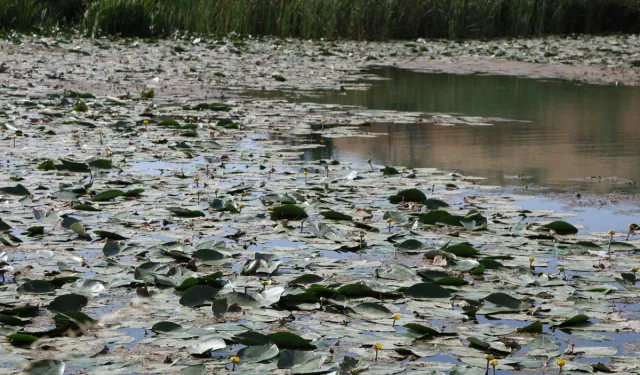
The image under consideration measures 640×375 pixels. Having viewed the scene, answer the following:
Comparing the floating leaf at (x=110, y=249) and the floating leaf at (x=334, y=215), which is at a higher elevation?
the floating leaf at (x=334, y=215)

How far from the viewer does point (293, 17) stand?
60.4 feet

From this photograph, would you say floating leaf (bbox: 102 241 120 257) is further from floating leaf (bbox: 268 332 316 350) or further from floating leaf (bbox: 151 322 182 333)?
floating leaf (bbox: 268 332 316 350)

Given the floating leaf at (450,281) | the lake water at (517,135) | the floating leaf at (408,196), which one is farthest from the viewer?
the lake water at (517,135)

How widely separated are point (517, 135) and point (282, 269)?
4027 millimetres

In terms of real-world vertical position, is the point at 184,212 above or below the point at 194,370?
above

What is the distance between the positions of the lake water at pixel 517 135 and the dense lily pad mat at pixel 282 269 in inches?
20.8

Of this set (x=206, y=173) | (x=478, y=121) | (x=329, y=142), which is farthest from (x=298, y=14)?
(x=206, y=173)

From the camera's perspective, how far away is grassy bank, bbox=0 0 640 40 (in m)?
17.5

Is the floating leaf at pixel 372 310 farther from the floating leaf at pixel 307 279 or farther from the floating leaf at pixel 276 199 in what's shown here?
the floating leaf at pixel 276 199

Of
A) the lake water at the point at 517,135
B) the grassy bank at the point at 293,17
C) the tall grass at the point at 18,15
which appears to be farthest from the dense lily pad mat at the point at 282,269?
the tall grass at the point at 18,15

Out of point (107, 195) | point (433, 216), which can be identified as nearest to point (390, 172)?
point (433, 216)

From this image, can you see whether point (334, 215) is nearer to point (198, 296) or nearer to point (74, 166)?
point (198, 296)

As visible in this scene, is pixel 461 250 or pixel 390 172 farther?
pixel 390 172

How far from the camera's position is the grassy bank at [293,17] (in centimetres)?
1745
